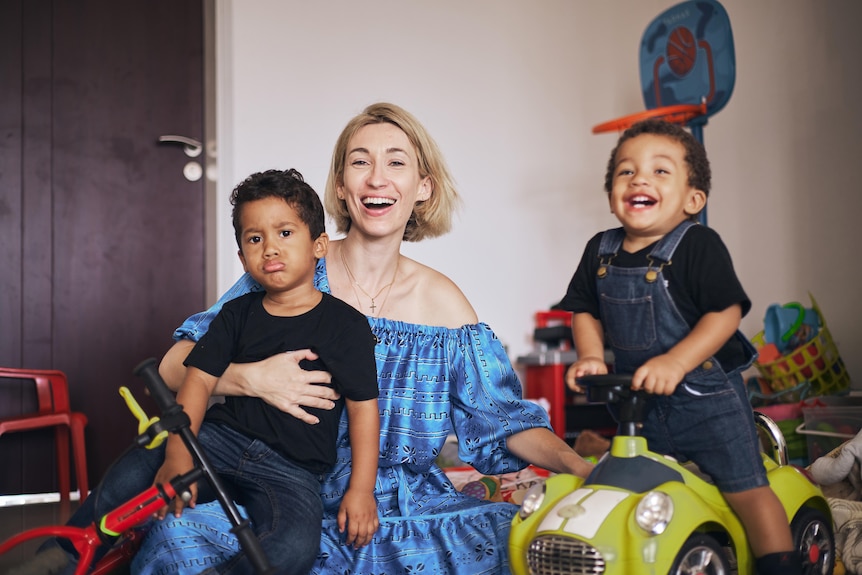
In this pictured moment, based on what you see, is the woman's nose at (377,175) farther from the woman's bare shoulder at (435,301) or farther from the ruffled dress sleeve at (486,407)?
the ruffled dress sleeve at (486,407)

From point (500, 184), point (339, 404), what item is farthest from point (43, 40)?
point (339, 404)

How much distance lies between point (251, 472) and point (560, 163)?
342cm

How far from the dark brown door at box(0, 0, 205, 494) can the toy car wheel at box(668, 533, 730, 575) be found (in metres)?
3.04

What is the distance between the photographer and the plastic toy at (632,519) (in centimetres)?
113

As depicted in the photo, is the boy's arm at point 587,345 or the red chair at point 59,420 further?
the red chair at point 59,420

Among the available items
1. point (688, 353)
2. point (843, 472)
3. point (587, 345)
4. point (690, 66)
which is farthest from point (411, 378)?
point (690, 66)

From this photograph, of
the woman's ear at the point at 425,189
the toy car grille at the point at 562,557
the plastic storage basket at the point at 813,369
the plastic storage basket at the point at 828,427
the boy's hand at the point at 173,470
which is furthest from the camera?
the plastic storage basket at the point at 813,369

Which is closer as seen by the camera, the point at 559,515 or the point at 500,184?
the point at 559,515

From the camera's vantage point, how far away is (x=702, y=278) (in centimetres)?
138

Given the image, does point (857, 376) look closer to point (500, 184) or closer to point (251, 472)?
point (500, 184)

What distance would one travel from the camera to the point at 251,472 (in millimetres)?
1441

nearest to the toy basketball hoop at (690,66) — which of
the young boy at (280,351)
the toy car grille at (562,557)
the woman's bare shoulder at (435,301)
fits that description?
the woman's bare shoulder at (435,301)

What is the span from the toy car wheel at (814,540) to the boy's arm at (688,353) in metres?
0.32

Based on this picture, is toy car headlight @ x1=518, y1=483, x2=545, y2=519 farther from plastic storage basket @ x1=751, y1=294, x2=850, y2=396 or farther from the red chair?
the red chair
